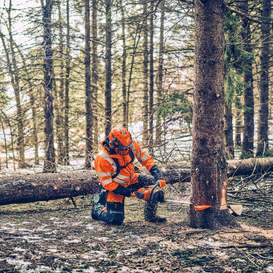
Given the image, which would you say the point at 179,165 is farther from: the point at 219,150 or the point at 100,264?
the point at 100,264

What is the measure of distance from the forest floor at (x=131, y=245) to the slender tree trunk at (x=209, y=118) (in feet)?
1.33

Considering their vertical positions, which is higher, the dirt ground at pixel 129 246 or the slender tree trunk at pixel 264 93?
the slender tree trunk at pixel 264 93

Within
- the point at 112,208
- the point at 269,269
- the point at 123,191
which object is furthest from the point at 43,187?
the point at 269,269

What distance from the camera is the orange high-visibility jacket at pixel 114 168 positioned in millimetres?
4352

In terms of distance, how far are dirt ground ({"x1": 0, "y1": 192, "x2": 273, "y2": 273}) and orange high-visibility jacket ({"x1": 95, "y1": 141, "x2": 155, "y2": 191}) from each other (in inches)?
29.4

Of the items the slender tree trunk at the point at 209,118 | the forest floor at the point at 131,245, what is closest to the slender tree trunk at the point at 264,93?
the forest floor at the point at 131,245

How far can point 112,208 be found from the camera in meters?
4.57

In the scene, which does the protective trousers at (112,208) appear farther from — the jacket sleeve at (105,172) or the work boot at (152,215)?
the jacket sleeve at (105,172)

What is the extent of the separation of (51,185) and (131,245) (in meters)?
2.46

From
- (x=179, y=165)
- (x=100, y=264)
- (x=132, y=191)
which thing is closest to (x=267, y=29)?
(x=179, y=165)

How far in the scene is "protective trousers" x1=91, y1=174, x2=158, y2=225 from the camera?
14.9 feet

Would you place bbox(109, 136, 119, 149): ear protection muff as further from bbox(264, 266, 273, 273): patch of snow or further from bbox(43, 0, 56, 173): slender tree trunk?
bbox(43, 0, 56, 173): slender tree trunk

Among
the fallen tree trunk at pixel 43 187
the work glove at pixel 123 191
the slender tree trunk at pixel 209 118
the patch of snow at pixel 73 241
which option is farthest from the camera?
the fallen tree trunk at pixel 43 187

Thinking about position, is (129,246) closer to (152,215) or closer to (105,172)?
(152,215)
